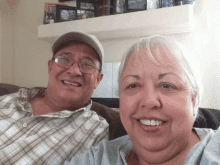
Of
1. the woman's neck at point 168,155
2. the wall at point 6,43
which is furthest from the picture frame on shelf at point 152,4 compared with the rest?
the wall at point 6,43

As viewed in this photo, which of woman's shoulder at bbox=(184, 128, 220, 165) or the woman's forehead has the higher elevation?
the woman's forehead

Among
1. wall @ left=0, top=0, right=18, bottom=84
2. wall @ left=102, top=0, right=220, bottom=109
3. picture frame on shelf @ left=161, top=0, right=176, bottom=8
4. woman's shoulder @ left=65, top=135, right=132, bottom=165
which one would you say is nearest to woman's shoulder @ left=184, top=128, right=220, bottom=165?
woman's shoulder @ left=65, top=135, right=132, bottom=165

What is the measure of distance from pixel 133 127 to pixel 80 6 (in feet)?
7.80

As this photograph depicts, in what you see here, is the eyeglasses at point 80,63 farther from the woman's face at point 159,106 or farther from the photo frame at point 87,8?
the photo frame at point 87,8

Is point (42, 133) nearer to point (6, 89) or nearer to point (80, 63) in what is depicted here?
point (80, 63)

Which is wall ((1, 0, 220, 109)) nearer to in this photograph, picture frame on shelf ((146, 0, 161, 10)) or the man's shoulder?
picture frame on shelf ((146, 0, 161, 10))

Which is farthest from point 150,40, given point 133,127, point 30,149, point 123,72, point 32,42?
point 32,42

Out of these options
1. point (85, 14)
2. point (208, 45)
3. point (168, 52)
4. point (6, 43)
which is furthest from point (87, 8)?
point (168, 52)

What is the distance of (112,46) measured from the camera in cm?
266

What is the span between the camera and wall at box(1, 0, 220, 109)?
6.95 feet

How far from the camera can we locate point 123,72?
32.0 inches

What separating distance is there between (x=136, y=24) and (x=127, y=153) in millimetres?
1628

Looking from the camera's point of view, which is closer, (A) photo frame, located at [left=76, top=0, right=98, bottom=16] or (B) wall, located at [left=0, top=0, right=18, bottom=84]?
(A) photo frame, located at [left=76, top=0, right=98, bottom=16]

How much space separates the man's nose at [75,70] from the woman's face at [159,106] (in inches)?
23.1
